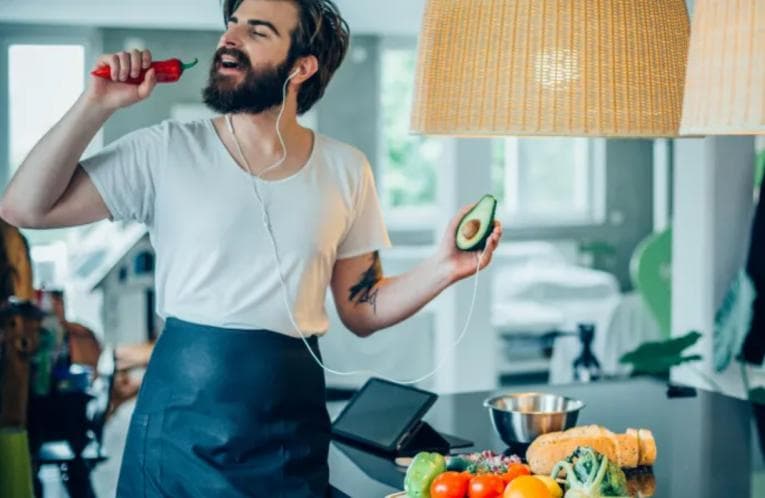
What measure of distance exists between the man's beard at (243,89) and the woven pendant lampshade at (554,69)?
52 cm

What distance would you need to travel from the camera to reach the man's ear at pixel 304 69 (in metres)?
2.36

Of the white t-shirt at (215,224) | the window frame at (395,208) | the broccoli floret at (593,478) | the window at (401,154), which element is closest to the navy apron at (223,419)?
the white t-shirt at (215,224)

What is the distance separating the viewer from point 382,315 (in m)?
2.48

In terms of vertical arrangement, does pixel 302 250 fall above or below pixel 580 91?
below

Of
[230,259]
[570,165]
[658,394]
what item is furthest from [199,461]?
[570,165]

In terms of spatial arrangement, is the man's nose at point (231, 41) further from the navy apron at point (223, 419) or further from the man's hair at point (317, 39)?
the navy apron at point (223, 419)

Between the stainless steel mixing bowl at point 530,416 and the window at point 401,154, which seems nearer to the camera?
the stainless steel mixing bowl at point 530,416

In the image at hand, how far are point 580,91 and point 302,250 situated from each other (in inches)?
26.8

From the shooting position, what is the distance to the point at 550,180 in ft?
31.6

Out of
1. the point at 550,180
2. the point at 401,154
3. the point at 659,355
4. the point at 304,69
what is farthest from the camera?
the point at 550,180

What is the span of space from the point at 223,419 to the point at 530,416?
2.20 feet

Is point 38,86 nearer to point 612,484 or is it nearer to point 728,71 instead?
point 612,484

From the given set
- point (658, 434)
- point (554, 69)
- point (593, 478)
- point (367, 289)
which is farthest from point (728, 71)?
point (658, 434)

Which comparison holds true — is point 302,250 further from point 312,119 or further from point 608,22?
point 312,119
